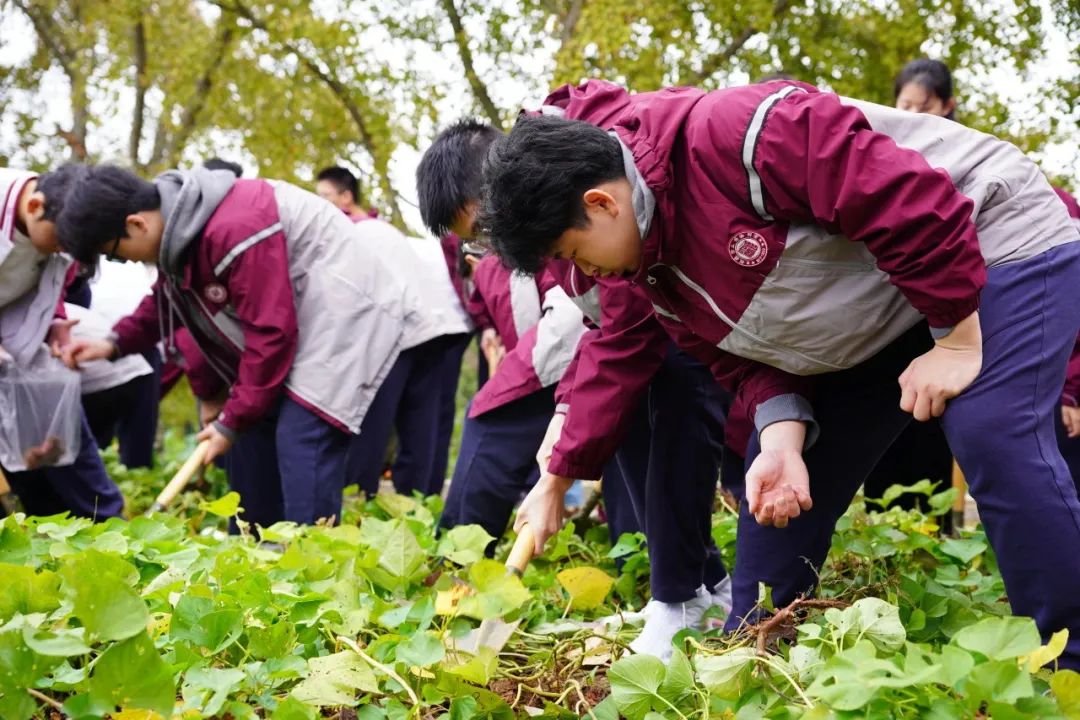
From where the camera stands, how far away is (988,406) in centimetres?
192

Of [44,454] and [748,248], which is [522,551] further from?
[44,454]

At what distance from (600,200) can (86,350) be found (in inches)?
134

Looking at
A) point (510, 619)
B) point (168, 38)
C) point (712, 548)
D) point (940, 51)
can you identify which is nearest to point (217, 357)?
point (712, 548)

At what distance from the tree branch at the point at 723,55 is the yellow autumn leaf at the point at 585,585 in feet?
19.4

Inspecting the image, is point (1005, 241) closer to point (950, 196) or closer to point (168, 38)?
point (950, 196)

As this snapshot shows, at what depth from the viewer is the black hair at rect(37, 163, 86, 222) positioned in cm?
400

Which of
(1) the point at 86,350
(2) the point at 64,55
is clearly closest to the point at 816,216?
(1) the point at 86,350

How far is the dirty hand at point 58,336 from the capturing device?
470cm

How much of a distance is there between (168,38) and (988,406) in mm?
10485

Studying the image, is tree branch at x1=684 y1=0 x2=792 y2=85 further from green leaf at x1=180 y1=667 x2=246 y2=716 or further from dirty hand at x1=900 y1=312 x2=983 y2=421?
green leaf at x1=180 y1=667 x2=246 y2=716

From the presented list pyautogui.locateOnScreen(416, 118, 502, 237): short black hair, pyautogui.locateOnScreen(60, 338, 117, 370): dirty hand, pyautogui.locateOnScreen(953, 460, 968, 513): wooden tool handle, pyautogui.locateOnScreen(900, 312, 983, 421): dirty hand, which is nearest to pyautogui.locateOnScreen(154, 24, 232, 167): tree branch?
pyautogui.locateOnScreen(60, 338, 117, 370): dirty hand

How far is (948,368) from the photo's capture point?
6.45ft

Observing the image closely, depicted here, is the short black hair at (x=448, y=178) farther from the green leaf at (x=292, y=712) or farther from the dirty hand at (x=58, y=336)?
the dirty hand at (x=58, y=336)

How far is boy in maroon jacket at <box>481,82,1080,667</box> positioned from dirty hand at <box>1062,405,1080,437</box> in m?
1.76
